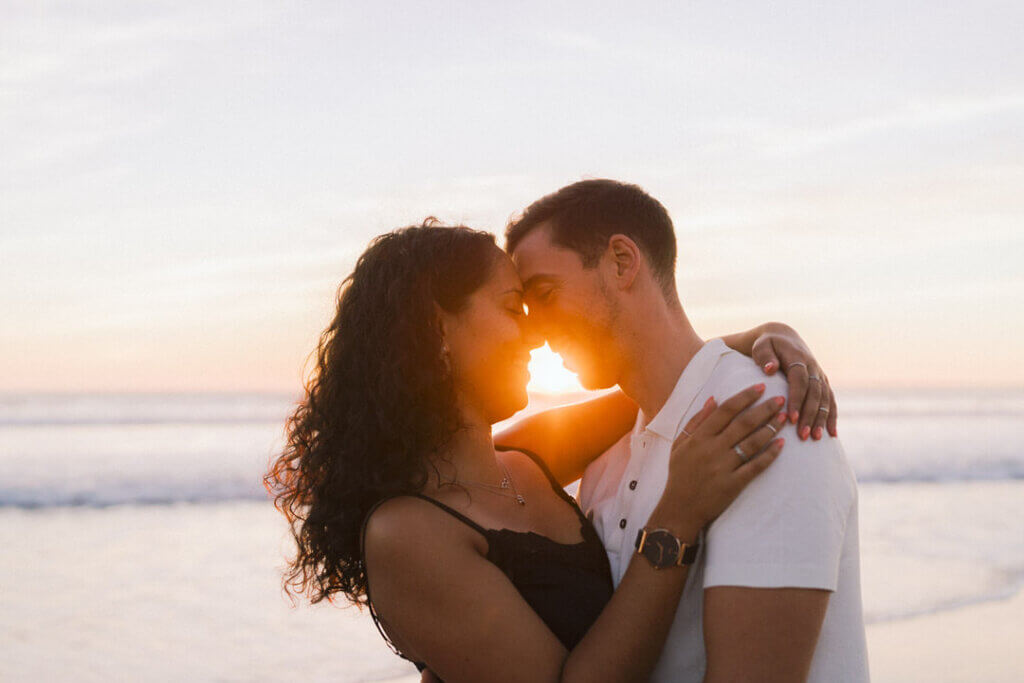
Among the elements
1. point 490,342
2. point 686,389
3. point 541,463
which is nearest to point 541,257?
point 490,342

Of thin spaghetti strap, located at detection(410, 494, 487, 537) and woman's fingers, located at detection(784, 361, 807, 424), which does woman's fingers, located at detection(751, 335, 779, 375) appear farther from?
thin spaghetti strap, located at detection(410, 494, 487, 537)

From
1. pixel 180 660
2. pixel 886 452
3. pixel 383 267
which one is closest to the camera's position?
pixel 383 267

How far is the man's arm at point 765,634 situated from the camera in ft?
8.15

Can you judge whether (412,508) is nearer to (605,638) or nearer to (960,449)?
(605,638)

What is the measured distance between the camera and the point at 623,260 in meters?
3.32

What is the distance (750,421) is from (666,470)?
18.5 inches

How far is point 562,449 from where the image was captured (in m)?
4.03

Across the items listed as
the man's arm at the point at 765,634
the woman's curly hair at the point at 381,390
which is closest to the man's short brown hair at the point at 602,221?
the woman's curly hair at the point at 381,390

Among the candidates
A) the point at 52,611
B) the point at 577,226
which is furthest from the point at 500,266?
the point at 52,611

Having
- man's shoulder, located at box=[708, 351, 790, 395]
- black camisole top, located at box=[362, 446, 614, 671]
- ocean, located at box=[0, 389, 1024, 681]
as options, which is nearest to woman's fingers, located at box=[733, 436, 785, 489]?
man's shoulder, located at box=[708, 351, 790, 395]

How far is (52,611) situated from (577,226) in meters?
6.70

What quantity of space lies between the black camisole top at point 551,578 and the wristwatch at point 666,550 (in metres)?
0.50

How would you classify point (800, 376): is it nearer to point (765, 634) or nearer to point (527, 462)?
point (765, 634)

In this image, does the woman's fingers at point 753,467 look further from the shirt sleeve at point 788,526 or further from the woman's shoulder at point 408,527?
the woman's shoulder at point 408,527
